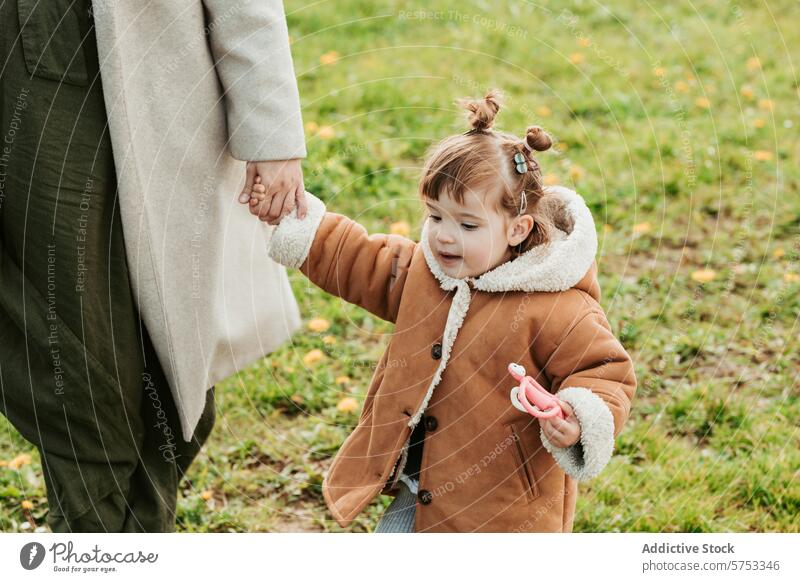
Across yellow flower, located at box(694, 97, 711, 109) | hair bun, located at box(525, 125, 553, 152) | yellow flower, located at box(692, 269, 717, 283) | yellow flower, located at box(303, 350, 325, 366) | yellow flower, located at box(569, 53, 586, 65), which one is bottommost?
yellow flower, located at box(303, 350, 325, 366)

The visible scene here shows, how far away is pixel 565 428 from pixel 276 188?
27.5 inches

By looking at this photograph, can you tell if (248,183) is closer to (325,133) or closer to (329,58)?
(325,133)

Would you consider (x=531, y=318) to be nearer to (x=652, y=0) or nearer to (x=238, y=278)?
(x=238, y=278)

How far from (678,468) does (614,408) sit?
0.92 meters

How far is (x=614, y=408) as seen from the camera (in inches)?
68.7

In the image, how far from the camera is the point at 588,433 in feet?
5.65

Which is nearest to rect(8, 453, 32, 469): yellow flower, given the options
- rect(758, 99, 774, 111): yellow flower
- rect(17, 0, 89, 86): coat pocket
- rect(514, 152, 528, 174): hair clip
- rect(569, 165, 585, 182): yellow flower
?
rect(17, 0, 89, 86): coat pocket

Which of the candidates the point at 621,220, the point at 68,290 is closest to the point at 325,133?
the point at 621,220

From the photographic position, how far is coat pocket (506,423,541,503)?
1.85 meters

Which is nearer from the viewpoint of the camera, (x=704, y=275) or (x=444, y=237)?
(x=444, y=237)

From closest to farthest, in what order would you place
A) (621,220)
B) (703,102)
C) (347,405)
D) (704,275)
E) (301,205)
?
(301,205)
(347,405)
(704,275)
(621,220)
(703,102)

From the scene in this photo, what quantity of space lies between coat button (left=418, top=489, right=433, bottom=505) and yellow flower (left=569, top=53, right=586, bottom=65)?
2744mm

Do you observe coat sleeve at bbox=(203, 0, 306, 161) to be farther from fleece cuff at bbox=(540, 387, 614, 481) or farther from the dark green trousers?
fleece cuff at bbox=(540, 387, 614, 481)
